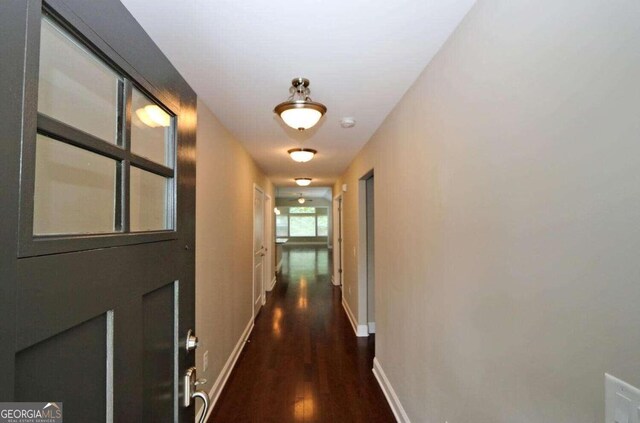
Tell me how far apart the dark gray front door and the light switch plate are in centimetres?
116

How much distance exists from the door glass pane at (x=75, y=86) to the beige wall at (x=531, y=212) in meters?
1.18

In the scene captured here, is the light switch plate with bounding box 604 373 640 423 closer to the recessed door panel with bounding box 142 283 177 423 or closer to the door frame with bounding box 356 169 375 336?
the recessed door panel with bounding box 142 283 177 423

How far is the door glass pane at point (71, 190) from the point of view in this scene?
21.9 inches

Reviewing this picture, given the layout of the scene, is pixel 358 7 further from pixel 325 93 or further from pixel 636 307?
pixel 636 307

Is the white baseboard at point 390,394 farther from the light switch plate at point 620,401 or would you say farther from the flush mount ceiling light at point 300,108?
the flush mount ceiling light at point 300,108

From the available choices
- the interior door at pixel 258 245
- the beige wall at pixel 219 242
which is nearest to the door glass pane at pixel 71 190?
the beige wall at pixel 219 242

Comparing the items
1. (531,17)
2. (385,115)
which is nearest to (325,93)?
(385,115)

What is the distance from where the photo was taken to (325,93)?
2.17 metres

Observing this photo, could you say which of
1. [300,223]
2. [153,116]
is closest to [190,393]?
[153,116]

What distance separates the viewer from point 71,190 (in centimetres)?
66

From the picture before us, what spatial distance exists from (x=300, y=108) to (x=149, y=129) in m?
1.05

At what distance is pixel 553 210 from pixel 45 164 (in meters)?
1.22

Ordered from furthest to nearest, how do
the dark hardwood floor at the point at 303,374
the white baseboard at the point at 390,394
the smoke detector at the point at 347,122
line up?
the smoke detector at the point at 347,122
the dark hardwood floor at the point at 303,374
the white baseboard at the point at 390,394
